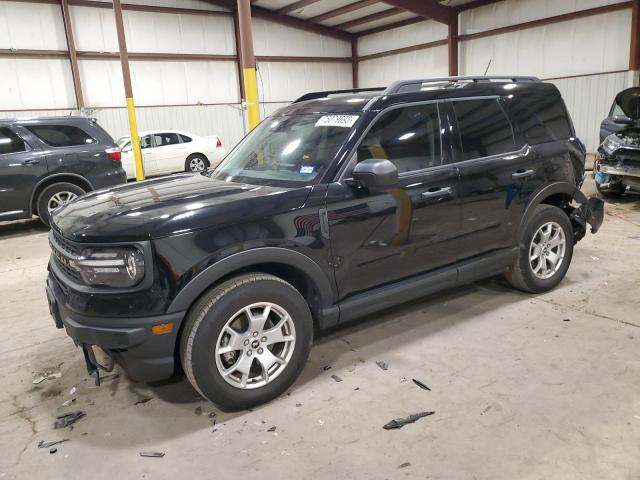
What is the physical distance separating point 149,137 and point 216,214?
11.6m

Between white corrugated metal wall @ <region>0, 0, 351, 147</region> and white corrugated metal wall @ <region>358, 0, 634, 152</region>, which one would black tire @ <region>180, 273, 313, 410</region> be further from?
white corrugated metal wall @ <region>0, 0, 351, 147</region>

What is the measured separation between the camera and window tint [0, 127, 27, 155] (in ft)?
24.9

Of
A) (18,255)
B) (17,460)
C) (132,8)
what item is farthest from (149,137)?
(17,460)

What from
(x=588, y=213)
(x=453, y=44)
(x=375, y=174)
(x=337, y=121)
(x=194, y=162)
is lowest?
(x=588, y=213)

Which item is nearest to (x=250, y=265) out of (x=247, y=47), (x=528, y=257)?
(x=528, y=257)

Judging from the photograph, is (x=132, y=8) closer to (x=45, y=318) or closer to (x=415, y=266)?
(x=45, y=318)

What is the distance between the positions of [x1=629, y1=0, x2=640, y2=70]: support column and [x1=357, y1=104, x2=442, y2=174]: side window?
1217 centimetres

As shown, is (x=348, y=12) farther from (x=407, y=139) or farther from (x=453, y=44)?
(x=407, y=139)

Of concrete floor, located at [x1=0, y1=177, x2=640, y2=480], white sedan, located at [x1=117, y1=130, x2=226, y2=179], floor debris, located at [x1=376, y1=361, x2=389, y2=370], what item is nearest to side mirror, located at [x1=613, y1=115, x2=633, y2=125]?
concrete floor, located at [x1=0, y1=177, x2=640, y2=480]

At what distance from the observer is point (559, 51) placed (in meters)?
14.8

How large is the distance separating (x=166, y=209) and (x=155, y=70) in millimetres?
16069

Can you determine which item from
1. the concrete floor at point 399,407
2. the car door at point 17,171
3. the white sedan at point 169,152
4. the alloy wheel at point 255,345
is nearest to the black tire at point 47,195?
the car door at point 17,171

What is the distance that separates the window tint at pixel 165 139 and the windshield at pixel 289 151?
33.8ft

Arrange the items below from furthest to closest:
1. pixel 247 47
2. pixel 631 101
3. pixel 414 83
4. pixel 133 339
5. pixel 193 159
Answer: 1. pixel 193 159
2. pixel 631 101
3. pixel 247 47
4. pixel 414 83
5. pixel 133 339
